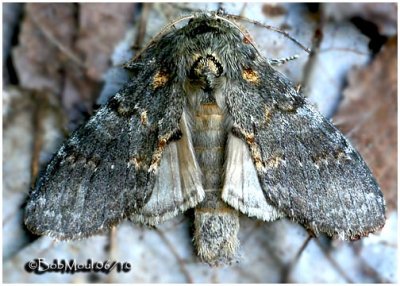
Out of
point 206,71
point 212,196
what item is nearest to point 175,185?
point 212,196

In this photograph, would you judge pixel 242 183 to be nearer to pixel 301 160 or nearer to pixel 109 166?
pixel 301 160

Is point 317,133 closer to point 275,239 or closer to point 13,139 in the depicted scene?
point 275,239

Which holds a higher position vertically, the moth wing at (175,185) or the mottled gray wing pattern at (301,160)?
the mottled gray wing pattern at (301,160)

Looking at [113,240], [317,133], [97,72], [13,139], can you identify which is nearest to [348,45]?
[317,133]

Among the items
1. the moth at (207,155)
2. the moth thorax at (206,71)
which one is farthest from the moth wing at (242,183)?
the moth thorax at (206,71)

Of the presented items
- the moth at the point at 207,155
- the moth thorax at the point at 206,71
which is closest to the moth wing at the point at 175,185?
the moth at the point at 207,155

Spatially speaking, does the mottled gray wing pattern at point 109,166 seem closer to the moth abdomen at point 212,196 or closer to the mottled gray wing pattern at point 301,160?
the moth abdomen at point 212,196
